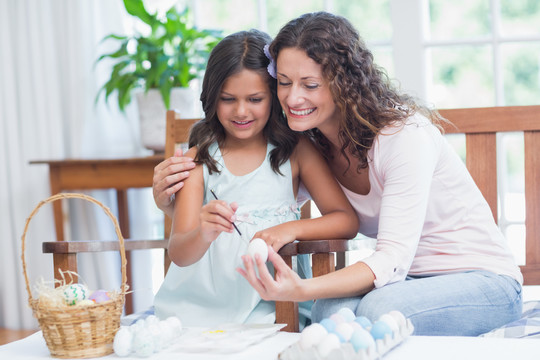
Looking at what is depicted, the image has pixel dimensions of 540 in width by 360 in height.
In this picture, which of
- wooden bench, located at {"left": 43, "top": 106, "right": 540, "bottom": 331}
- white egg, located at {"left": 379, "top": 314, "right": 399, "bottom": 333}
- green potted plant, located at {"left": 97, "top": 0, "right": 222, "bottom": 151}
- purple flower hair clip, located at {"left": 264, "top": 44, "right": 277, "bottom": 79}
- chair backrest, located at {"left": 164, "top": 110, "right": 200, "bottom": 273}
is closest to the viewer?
white egg, located at {"left": 379, "top": 314, "right": 399, "bottom": 333}

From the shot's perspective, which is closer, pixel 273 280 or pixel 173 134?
pixel 273 280

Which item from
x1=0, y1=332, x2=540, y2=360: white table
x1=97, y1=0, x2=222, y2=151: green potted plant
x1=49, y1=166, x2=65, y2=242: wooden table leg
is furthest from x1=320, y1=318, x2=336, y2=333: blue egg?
x1=49, y1=166, x2=65, y2=242: wooden table leg

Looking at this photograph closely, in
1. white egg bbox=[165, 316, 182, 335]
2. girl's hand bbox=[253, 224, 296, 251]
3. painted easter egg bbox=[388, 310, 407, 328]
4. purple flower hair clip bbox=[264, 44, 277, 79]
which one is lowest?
white egg bbox=[165, 316, 182, 335]

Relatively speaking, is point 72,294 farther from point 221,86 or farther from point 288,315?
point 221,86

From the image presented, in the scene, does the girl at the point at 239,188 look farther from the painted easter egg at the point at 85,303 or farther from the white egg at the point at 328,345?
the white egg at the point at 328,345

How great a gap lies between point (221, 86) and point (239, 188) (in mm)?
276

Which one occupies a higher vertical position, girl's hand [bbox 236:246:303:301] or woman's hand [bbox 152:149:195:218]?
woman's hand [bbox 152:149:195:218]

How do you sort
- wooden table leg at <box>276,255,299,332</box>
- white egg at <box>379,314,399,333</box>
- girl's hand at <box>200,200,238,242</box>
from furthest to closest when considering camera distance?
wooden table leg at <box>276,255,299,332</box>
girl's hand at <box>200,200,238,242</box>
white egg at <box>379,314,399,333</box>

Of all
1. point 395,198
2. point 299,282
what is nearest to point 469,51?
point 395,198

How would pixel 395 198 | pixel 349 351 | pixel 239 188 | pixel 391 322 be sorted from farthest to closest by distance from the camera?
pixel 239 188, pixel 395 198, pixel 391 322, pixel 349 351

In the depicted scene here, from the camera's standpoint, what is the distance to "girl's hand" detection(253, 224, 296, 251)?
4.91ft

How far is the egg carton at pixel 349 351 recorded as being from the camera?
106 cm

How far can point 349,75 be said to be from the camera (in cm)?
157

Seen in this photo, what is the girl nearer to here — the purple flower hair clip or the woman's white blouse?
the purple flower hair clip
